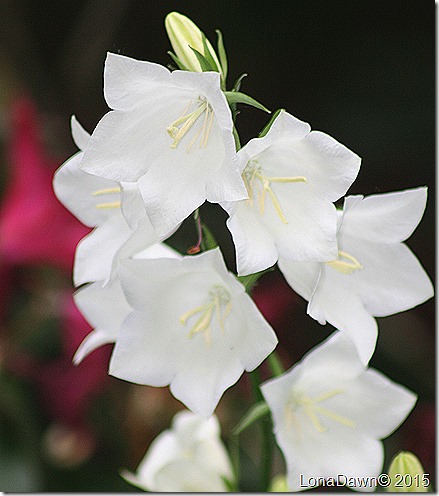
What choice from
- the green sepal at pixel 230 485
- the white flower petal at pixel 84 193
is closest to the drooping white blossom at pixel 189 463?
the green sepal at pixel 230 485

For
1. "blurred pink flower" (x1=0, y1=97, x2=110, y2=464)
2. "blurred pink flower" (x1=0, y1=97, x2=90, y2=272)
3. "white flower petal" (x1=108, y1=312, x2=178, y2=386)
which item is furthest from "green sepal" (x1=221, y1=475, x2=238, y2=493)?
"blurred pink flower" (x1=0, y1=97, x2=90, y2=272)

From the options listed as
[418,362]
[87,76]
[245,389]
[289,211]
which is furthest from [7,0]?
[289,211]

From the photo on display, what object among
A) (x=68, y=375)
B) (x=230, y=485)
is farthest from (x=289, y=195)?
(x=68, y=375)

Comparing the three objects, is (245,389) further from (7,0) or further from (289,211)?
(7,0)

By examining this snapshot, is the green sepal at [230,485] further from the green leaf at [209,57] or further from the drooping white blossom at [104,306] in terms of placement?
the green leaf at [209,57]

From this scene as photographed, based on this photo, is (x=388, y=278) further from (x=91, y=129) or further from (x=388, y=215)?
(x=91, y=129)

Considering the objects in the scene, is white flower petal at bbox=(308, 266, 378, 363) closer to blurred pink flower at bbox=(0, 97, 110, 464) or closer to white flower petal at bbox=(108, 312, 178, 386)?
white flower petal at bbox=(108, 312, 178, 386)
